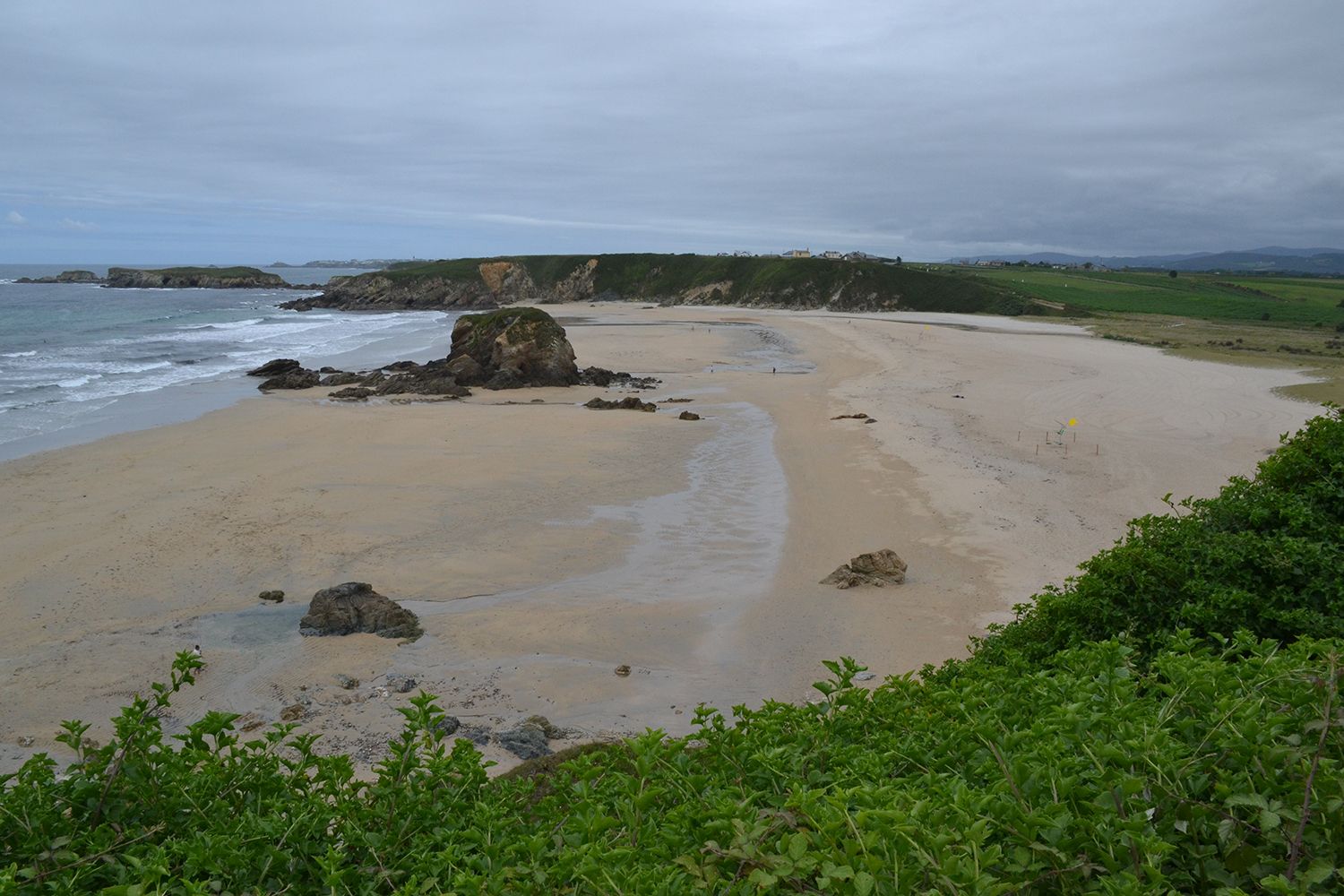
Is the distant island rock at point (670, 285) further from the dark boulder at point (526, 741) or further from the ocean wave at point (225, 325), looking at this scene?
the dark boulder at point (526, 741)

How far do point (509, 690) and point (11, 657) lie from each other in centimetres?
649

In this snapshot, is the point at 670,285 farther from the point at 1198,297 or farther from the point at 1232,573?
the point at 1232,573

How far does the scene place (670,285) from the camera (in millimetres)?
102312

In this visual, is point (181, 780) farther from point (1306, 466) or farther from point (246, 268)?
point (246, 268)

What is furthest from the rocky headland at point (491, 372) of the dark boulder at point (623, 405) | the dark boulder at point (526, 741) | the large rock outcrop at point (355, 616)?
the dark boulder at point (526, 741)

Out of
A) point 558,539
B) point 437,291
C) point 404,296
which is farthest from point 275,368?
point 437,291

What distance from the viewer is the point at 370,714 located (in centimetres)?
903

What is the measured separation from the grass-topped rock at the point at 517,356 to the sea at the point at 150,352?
8.17 m

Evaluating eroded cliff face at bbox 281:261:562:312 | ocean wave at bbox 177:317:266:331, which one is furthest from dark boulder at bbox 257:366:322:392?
eroded cliff face at bbox 281:261:562:312

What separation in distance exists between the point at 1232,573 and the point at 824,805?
4286 millimetres

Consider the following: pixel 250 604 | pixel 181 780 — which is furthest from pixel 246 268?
pixel 181 780

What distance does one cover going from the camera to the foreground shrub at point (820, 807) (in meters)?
2.28

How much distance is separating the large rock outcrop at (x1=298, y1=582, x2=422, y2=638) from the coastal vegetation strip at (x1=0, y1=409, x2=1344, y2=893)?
23.9 ft

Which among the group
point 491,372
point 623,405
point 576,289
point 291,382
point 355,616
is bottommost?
point 355,616
